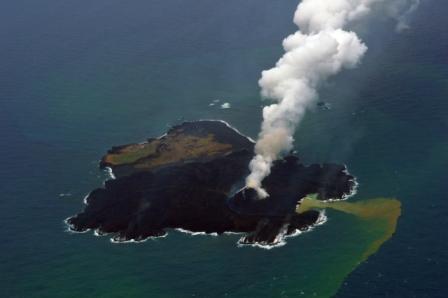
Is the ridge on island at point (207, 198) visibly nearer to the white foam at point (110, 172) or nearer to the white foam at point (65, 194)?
the white foam at point (110, 172)

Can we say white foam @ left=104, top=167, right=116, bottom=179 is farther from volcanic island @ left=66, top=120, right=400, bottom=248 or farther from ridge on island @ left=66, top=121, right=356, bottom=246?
volcanic island @ left=66, top=120, right=400, bottom=248

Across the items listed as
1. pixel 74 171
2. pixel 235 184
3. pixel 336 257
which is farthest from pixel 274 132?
pixel 74 171

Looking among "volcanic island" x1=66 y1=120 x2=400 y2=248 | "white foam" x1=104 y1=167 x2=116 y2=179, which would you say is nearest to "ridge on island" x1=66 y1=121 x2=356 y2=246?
"volcanic island" x1=66 y1=120 x2=400 y2=248

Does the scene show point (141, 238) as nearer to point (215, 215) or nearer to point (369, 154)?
point (215, 215)

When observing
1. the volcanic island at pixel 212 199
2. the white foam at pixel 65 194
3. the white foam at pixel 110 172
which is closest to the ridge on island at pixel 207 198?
the volcanic island at pixel 212 199

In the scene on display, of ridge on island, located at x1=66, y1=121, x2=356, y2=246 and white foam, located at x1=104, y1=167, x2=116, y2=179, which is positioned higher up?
white foam, located at x1=104, y1=167, x2=116, y2=179

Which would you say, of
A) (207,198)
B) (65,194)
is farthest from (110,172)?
(207,198)

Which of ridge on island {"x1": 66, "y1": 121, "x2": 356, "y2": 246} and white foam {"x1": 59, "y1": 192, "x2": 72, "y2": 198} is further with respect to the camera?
white foam {"x1": 59, "y1": 192, "x2": 72, "y2": 198}
